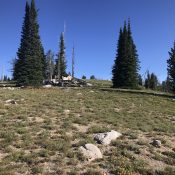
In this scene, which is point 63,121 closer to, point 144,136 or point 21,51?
point 144,136

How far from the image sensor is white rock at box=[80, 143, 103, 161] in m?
12.6

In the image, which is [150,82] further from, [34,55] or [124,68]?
[34,55]

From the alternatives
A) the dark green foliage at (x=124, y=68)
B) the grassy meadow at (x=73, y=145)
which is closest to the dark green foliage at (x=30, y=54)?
the dark green foliage at (x=124, y=68)

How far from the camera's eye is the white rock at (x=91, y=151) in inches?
497

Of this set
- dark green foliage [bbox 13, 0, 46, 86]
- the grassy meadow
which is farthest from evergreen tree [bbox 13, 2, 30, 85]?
the grassy meadow

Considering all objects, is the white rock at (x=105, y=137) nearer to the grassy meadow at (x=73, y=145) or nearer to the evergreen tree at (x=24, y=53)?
the grassy meadow at (x=73, y=145)

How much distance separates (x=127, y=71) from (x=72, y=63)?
17750 mm

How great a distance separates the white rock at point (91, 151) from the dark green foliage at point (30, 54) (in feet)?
132

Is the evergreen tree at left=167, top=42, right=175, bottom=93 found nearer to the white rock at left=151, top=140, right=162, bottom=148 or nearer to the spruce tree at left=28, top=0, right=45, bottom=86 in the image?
the spruce tree at left=28, top=0, right=45, bottom=86

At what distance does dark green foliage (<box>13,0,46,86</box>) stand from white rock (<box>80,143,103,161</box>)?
40.3 meters

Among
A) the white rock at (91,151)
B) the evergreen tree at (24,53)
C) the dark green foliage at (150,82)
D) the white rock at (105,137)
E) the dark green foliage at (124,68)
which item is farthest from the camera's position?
the dark green foliage at (150,82)

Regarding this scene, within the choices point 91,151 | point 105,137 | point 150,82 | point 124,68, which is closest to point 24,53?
point 124,68

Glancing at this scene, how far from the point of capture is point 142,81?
118938 mm

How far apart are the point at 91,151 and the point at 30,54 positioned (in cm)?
4512
